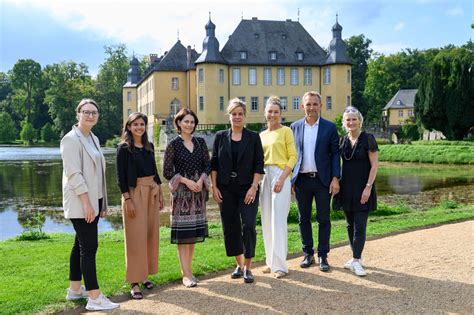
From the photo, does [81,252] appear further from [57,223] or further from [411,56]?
[411,56]

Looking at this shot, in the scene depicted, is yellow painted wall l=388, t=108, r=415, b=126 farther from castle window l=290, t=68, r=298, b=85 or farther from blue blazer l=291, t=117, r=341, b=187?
blue blazer l=291, t=117, r=341, b=187

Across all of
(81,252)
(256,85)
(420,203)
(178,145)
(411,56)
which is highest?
(411,56)

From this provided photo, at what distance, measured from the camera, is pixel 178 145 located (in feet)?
17.7

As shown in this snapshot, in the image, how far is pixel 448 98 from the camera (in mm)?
40219

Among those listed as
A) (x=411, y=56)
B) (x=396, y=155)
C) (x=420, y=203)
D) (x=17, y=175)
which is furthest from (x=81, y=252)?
(x=411, y=56)

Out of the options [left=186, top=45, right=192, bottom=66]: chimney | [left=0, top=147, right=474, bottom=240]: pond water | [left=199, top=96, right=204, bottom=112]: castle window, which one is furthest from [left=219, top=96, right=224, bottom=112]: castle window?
[left=0, top=147, right=474, bottom=240]: pond water

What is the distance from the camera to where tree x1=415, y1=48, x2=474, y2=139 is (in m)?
39.6

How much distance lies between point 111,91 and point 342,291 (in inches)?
2828

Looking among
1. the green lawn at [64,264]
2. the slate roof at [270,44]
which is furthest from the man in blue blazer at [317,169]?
the slate roof at [270,44]

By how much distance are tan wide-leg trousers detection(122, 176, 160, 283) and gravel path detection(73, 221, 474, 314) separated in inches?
11.3

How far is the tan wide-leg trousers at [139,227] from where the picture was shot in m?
5.12

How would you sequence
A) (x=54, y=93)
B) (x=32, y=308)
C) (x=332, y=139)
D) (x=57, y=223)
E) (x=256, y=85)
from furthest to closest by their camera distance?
(x=54, y=93) → (x=256, y=85) → (x=57, y=223) → (x=332, y=139) → (x=32, y=308)

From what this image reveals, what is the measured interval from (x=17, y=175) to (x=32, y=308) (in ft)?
73.6

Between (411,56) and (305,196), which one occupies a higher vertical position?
(411,56)
